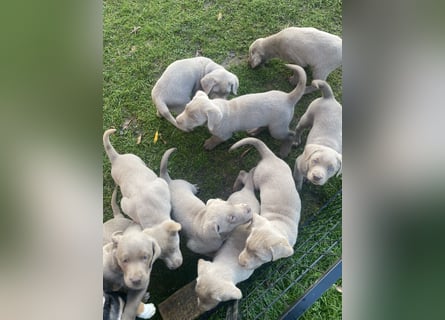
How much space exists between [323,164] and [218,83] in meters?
0.46

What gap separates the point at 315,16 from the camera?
165 cm

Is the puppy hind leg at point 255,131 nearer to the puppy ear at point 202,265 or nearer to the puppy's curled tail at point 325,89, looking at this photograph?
the puppy's curled tail at point 325,89

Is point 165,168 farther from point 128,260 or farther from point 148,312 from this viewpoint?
point 148,312

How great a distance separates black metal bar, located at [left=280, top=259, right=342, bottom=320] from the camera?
1388 mm

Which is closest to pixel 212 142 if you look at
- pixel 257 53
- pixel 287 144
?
pixel 287 144

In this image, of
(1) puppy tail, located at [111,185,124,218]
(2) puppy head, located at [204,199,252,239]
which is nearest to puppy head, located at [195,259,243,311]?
(2) puppy head, located at [204,199,252,239]

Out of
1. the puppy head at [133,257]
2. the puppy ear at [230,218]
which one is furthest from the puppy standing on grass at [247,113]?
the puppy head at [133,257]

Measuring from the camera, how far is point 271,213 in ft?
4.50

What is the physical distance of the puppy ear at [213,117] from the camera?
1.41 m

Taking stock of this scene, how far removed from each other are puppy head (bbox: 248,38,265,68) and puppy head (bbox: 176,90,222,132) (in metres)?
0.29
